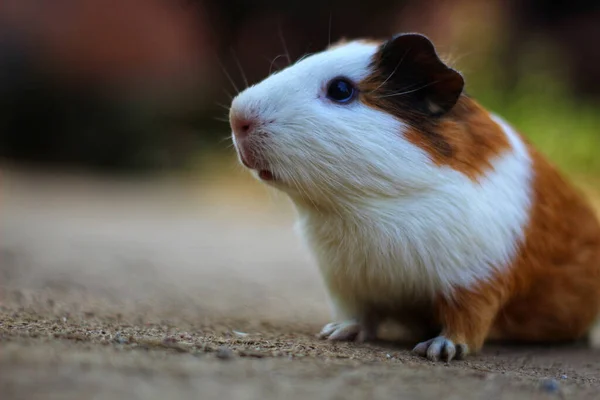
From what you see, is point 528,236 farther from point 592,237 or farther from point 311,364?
point 311,364

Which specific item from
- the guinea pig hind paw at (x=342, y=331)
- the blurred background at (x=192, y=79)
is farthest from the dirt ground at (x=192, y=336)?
the blurred background at (x=192, y=79)

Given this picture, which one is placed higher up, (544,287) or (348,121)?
(348,121)

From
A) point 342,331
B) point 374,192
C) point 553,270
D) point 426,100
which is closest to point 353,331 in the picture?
point 342,331

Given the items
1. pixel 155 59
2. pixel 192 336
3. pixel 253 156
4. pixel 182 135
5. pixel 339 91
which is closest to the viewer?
pixel 192 336

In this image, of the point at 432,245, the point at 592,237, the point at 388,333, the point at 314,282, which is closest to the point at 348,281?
the point at 432,245

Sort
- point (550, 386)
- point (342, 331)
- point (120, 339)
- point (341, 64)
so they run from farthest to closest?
1. point (342, 331)
2. point (341, 64)
3. point (120, 339)
4. point (550, 386)

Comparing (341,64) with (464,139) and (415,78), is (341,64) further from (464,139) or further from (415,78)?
(464,139)
